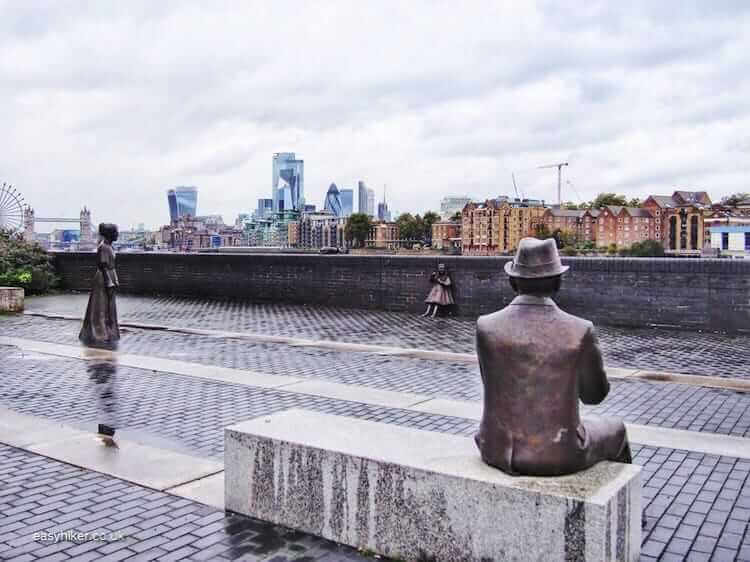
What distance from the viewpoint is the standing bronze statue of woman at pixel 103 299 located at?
1329 centimetres

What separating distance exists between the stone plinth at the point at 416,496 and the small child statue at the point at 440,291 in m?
13.8

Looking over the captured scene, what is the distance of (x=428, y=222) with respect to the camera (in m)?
156

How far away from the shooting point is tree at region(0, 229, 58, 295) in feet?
88.2

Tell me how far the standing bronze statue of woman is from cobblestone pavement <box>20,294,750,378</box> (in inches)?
124

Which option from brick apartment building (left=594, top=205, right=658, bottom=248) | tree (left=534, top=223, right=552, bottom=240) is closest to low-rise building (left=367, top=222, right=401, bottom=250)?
tree (left=534, top=223, right=552, bottom=240)

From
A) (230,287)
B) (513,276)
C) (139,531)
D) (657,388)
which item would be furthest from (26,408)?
(230,287)

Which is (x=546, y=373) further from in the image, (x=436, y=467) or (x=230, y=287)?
(x=230, y=287)

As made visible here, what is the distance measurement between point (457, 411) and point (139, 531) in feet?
13.1

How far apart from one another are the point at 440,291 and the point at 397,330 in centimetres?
338

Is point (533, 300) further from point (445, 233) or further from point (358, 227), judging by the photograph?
point (445, 233)

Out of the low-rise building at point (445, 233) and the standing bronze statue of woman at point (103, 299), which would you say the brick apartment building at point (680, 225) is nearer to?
the low-rise building at point (445, 233)

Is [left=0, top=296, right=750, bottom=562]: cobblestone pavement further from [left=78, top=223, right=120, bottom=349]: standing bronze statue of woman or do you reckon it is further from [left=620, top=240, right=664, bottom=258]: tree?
[left=620, top=240, right=664, bottom=258]: tree

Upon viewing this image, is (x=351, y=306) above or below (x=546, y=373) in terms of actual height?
below

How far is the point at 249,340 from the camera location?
14156 millimetres
